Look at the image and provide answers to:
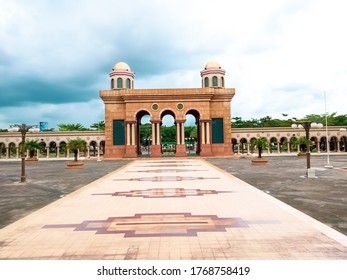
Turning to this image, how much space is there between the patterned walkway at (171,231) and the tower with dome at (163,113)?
116ft

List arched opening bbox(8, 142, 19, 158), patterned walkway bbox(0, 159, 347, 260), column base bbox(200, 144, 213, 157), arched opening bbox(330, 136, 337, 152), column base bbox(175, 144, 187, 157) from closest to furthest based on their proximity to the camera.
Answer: patterned walkway bbox(0, 159, 347, 260) < column base bbox(175, 144, 187, 157) < column base bbox(200, 144, 213, 157) < arched opening bbox(8, 142, 19, 158) < arched opening bbox(330, 136, 337, 152)

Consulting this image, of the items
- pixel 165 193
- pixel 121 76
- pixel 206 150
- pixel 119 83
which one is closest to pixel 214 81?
pixel 206 150

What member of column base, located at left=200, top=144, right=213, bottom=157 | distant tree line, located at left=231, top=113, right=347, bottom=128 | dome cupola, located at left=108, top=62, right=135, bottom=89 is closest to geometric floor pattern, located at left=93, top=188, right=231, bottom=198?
column base, located at left=200, top=144, right=213, bottom=157

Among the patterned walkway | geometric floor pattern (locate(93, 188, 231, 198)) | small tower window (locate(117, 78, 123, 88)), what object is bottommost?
the patterned walkway

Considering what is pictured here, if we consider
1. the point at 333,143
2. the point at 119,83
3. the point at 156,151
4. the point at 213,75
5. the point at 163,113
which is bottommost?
the point at 156,151

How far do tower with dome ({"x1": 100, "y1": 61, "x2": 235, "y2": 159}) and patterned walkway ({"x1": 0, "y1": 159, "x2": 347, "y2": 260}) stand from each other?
35220mm

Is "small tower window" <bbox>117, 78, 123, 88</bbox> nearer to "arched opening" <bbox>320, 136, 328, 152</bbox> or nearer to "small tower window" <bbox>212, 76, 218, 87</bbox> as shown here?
"small tower window" <bbox>212, 76, 218, 87</bbox>

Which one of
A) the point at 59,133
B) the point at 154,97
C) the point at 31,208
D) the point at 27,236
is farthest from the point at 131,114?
the point at 27,236

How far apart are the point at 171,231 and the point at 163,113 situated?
42135mm

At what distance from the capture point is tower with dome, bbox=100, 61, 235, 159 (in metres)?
46.6

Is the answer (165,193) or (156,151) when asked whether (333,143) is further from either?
(165,193)

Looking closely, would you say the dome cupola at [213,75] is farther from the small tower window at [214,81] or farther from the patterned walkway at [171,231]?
the patterned walkway at [171,231]

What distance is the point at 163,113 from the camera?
4903cm
